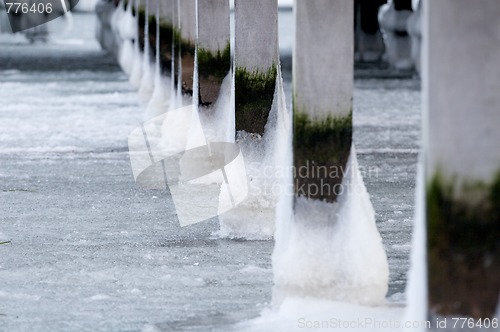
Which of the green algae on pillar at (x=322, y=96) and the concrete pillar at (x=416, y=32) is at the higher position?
the green algae on pillar at (x=322, y=96)

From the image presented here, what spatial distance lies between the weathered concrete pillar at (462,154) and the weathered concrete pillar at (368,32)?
79.8 ft

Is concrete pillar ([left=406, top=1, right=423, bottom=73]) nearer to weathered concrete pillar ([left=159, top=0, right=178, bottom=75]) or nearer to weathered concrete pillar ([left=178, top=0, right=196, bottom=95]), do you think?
weathered concrete pillar ([left=159, top=0, right=178, bottom=75])

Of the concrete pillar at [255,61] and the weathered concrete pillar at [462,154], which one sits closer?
the weathered concrete pillar at [462,154]

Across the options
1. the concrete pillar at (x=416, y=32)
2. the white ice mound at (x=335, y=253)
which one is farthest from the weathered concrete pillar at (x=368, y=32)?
the white ice mound at (x=335, y=253)

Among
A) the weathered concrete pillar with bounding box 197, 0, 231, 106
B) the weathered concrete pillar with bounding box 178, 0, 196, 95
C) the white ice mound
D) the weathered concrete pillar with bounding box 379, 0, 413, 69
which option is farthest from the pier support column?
the weathered concrete pillar with bounding box 379, 0, 413, 69

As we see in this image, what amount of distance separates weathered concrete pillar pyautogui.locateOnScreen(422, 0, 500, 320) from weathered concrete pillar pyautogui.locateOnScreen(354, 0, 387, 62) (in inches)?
958

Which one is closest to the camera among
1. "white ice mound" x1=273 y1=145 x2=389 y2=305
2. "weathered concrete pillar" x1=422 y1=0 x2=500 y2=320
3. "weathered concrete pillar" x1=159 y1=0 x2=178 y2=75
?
"weathered concrete pillar" x1=422 y1=0 x2=500 y2=320

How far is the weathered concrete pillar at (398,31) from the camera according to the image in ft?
86.9

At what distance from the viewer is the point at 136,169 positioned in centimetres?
1280

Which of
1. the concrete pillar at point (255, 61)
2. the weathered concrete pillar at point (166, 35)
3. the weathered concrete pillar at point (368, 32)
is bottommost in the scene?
the weathered concrete pillar at point (368, 32)

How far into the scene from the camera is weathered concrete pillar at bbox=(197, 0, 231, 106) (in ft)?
40.1

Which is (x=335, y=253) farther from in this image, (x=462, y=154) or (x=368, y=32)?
(x=368, y=32)

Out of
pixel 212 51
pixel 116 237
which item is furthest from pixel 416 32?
pixel 116 237

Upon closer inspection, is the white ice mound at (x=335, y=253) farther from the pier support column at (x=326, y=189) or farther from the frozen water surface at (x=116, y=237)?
the frozen water surface at (x=116, y=237)
